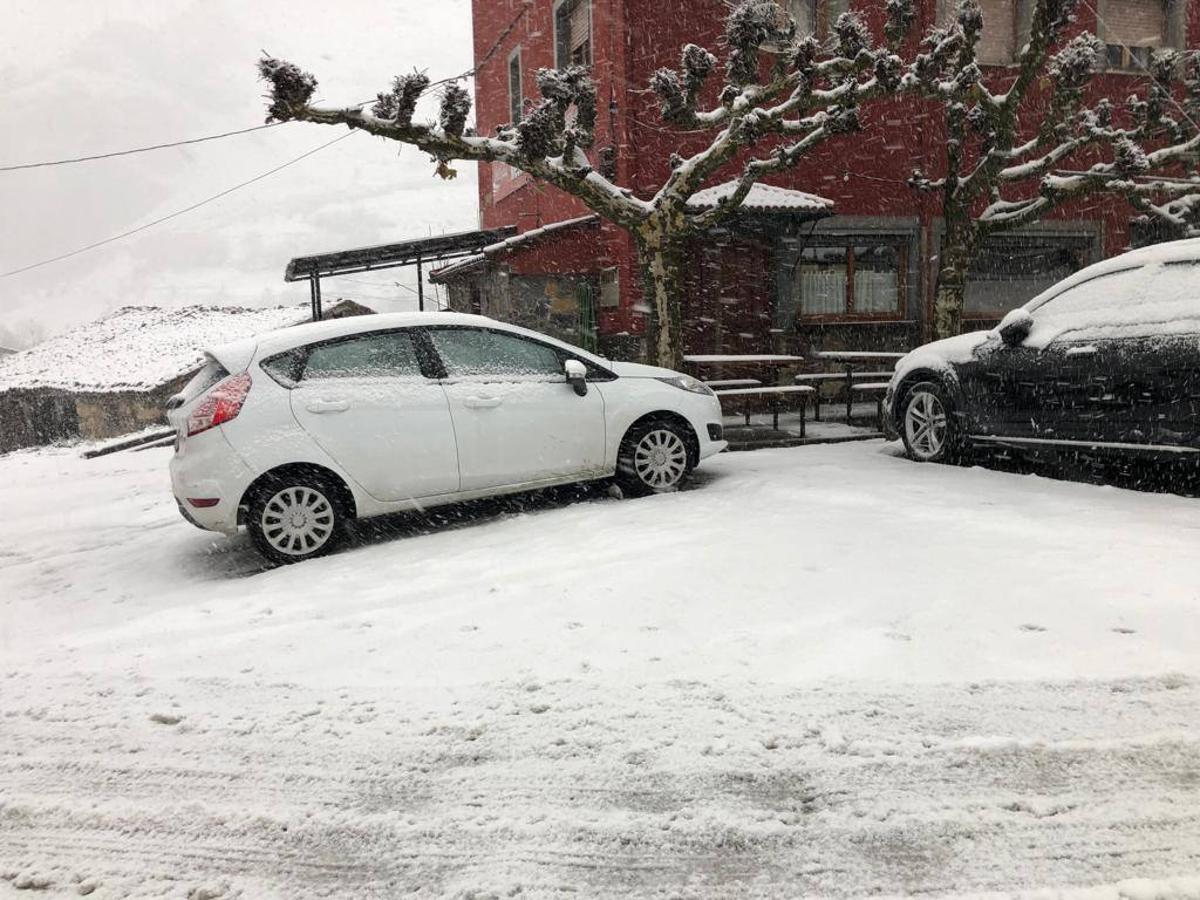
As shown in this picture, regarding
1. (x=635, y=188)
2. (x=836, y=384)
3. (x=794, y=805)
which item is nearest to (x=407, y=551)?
(x=794, y=805)

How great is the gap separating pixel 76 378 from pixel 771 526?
2226cm

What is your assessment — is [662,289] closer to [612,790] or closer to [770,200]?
[770,200]

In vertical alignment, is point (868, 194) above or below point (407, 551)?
above

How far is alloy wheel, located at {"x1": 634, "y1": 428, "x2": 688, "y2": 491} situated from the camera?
684 cm

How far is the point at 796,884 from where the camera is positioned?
208cm

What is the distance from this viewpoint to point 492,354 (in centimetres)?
644

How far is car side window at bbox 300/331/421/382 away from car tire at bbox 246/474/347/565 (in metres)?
0.77

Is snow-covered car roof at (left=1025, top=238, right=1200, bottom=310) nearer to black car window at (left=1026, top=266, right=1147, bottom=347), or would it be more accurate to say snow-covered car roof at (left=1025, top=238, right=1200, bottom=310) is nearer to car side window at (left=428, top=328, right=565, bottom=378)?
black car window at (left=1026, top=266, right=1147, bottom=347)

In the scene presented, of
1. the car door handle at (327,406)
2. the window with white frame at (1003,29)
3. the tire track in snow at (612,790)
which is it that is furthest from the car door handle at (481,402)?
the window with white frame at (1003,29)

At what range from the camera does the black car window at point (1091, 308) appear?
6387 mm

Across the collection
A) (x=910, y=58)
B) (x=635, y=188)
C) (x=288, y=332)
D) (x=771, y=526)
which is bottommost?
(x=771, y=526)

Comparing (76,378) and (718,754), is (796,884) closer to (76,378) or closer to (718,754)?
(718,754)

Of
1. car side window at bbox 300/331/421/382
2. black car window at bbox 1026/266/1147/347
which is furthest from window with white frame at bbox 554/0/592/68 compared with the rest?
car side window at bbox 300/331/421/382

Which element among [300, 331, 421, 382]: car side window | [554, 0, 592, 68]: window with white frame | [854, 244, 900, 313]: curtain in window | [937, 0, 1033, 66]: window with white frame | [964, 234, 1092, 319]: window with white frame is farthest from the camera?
[964, 234, 1092, 319]: window with white frame
